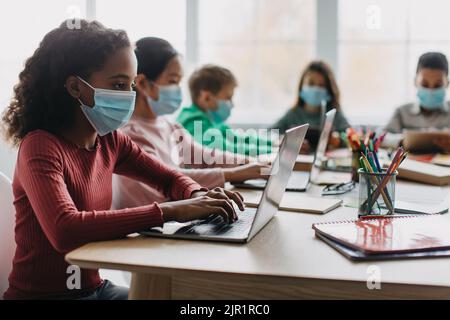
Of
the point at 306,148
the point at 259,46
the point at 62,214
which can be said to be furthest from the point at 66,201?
the point at 259,46

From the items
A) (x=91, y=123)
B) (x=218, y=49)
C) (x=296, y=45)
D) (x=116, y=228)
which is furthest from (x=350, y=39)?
(x=116, y=228)

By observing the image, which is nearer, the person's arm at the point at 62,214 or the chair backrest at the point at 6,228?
the person's arm at the point at 62,214

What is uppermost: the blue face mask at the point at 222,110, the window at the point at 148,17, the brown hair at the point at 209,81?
the window at the point at 148,17

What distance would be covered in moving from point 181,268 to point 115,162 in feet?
2.10

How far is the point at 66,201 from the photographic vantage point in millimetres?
1092

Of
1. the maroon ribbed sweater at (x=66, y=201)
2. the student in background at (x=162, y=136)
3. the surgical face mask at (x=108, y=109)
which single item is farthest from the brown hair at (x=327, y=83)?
the surgical face mask at (x=108, y=109)

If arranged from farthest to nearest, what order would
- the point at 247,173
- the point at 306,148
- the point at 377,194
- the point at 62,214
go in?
the point at 306,148, the point at 247,173, the point at 377,194, the point at 62,214

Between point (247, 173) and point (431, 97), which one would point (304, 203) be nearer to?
point (247, 173)

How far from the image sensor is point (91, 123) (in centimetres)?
135

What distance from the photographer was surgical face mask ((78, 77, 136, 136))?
1.34 metres

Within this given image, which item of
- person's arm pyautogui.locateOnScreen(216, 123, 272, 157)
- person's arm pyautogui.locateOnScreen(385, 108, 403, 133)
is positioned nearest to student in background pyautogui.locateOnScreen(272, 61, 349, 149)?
person's arm pyautogui.locateOnScreen(385, 108, 403, 133)

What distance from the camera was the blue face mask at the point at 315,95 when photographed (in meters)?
3.29

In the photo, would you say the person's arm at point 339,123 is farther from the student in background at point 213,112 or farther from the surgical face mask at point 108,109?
the surgical face mask at point 108,109

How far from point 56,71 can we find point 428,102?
2.32 m
